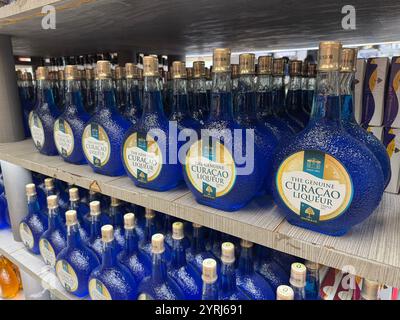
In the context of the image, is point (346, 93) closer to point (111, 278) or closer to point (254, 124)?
point (254, 124)

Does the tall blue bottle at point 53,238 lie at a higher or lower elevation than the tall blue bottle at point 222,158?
lower

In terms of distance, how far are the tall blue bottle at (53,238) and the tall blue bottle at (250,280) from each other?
617 mm

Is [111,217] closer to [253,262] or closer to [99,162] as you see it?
[99,162]

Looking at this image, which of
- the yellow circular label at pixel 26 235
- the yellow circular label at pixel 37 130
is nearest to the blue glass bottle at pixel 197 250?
the yellow circular label at pixel 37 130

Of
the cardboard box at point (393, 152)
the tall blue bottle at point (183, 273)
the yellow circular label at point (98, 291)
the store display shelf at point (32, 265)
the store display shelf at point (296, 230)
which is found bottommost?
the store display shelf at point (32, 265)

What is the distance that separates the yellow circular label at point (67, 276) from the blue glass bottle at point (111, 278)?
0.09 meters

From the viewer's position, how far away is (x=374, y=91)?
2.17 feet

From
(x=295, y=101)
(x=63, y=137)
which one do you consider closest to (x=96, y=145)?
(x=63, y=137)

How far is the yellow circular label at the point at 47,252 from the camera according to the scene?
100cm

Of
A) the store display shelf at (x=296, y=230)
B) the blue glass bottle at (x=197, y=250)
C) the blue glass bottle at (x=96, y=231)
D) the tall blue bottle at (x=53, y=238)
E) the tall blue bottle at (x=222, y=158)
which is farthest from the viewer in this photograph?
the tall blue bottle at (x=53, y=238)

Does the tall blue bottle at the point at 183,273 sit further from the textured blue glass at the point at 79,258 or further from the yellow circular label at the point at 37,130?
the yellow circular label at the point at 37,130

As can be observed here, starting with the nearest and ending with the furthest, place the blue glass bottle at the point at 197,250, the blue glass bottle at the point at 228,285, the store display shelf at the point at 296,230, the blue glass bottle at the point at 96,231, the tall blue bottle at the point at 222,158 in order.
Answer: the store display shelf at the point at 296,230 < the tall blue bottle at the point at 222,158 < the blue glass bottle at the point at 228,285 < the blue glass bottle at the point at 197,250 < the blue glass bottle at the point at 96,231

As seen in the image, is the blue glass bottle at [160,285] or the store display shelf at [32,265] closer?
the blue glass bottle at [160,285]

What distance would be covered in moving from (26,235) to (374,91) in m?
1.20
